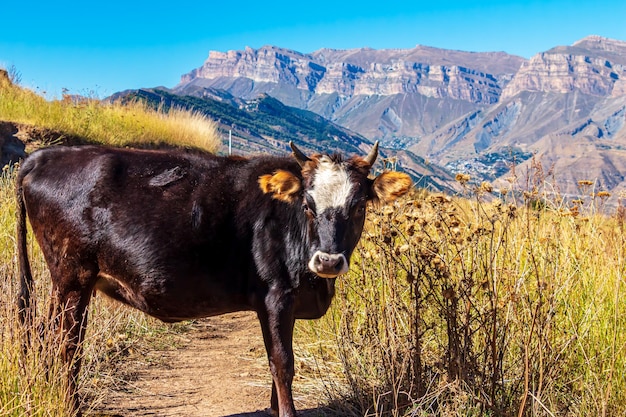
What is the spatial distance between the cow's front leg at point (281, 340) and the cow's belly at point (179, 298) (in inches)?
10.8

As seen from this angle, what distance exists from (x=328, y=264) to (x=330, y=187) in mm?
782

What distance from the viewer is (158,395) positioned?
21.2 feet

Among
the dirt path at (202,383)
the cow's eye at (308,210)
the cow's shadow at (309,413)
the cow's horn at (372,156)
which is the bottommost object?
the dirt path at (202,383)

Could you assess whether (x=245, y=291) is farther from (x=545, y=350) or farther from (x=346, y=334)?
(x=545, y=350)

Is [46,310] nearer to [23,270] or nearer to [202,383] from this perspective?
[23,270]

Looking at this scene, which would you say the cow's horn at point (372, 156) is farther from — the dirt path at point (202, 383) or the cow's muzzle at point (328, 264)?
the dirt path at point (202, 383)

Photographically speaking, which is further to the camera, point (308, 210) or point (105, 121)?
point (105, 121)

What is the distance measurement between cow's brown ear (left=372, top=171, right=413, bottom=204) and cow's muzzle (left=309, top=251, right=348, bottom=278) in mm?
1034

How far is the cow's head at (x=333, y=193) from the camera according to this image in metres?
4.96

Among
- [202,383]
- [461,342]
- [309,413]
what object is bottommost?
[202,383]

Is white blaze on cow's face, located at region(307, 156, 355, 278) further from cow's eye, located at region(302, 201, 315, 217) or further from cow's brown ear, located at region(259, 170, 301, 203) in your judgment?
cow's brown ear, located at region(259, 170, 301, 203)

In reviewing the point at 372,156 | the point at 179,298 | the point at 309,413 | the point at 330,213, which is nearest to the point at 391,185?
the point at 372,156

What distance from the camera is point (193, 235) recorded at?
17.2ft

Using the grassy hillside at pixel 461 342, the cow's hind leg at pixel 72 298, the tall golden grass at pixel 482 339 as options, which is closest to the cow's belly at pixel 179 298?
the cow's hind leg at pixel 72 298
